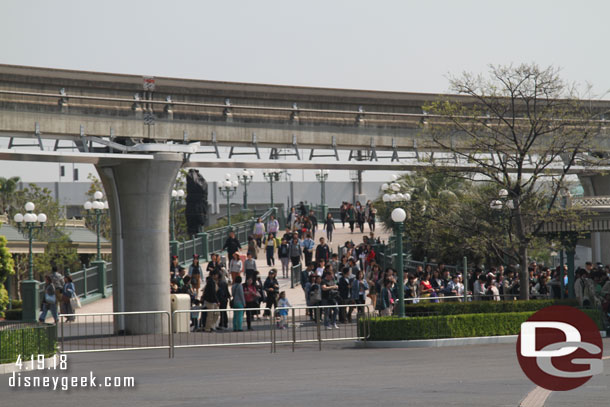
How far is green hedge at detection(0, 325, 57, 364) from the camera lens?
1589 cm

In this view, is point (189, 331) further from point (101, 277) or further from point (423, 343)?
point (101, 277)

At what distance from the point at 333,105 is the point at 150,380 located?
15345 millimetres

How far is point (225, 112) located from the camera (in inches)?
1052

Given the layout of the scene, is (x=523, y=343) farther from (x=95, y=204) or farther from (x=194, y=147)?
(x=95, y=204)

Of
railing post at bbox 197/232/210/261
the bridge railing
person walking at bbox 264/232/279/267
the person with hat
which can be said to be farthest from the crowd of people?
railing post at bbox 197/232/210/261

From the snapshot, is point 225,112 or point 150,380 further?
point 225,112

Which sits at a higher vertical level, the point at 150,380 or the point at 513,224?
the point at 513,224

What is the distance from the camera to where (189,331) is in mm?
22453

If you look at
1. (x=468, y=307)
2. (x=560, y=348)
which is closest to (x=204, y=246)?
(x=468, y=307)

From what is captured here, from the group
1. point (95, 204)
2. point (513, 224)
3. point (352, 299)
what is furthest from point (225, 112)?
point (95, 204)

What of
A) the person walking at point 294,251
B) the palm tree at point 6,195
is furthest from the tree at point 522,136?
the palm tree at point 6,195

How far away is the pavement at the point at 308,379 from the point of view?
11758 millimetres

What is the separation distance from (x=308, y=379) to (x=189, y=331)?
8359 mm

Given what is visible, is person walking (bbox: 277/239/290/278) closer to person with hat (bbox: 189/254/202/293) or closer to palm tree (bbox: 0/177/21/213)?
person with hat (bbox: 189/254/202/293)
